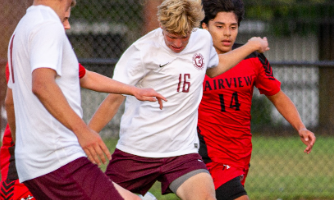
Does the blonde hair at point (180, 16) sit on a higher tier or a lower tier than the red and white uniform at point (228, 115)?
higher

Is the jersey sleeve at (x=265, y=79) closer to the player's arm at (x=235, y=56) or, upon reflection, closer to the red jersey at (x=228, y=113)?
the red jersey at (x=228, y=113)

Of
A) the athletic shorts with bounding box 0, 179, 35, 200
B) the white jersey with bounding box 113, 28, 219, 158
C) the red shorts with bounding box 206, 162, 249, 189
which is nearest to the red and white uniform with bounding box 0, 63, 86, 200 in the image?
the athletic shorts with bounding box 0, 179, 35, 200

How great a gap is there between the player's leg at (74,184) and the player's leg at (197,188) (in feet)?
3.23

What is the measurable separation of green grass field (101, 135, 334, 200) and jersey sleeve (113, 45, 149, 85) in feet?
9.22

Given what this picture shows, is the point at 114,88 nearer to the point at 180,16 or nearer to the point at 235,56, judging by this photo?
the point at 180,16

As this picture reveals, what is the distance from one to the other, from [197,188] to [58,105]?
4.78 ft

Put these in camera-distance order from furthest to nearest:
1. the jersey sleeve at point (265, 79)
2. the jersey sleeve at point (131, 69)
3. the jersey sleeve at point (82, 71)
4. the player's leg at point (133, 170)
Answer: the jersey sleeve at point (265, 79)
the player's leg at point (133, 170)
the jersey sleeve at point (131, 69)
the jersey sleeve at point (82, 71)

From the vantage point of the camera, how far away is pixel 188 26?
354 centimetres

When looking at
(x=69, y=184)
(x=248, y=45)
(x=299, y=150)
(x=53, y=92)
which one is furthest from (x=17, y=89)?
(x=299, y=150)

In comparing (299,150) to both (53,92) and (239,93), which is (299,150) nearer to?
(239,93)

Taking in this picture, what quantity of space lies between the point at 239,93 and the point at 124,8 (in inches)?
166

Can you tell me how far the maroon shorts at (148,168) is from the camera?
373cm

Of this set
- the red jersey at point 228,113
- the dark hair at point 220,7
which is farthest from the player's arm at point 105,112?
the dark hair at point 220,7

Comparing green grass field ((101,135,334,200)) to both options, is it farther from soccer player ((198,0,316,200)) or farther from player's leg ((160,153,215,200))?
player's leg ((160,153,215,200))
